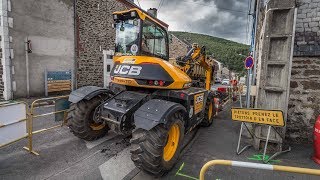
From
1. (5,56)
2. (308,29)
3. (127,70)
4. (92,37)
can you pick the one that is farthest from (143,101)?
(92,37)

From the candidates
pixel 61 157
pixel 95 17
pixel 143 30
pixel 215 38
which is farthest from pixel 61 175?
pixel 215 38

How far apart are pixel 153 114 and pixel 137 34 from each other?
2133 millimetres

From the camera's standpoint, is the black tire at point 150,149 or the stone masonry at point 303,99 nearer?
the black tire at point 150,149

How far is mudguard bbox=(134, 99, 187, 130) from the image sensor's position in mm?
3664

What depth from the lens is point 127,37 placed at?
5328 mm

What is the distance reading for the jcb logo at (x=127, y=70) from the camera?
4847mm

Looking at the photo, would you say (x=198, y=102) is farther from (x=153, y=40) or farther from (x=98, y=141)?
(x=98, y=141)

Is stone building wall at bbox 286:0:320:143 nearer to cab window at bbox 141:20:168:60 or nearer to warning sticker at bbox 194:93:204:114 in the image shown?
warning sticker at bbox 194:93:204:114

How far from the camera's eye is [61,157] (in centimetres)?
461

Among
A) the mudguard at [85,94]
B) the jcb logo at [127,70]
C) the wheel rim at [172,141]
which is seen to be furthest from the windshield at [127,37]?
the wheel rim at [172,141]

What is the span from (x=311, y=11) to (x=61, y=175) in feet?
24.0

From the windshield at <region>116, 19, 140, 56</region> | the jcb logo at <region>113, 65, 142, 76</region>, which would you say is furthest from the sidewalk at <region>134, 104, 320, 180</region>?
the windshield at <region>116, 19, 140, 56</region>

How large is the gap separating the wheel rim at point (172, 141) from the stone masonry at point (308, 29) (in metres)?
4.21

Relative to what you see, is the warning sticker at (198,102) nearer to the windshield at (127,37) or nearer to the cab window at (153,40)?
the cab window at (153,40)
